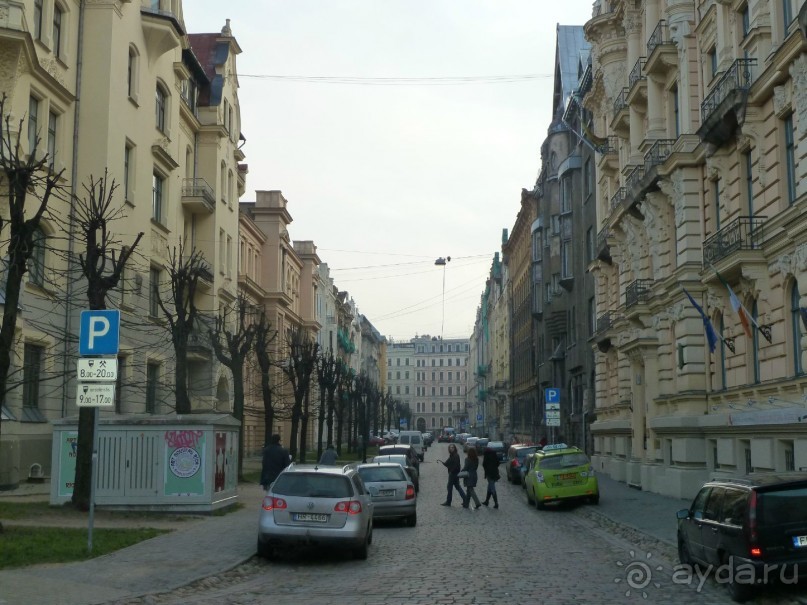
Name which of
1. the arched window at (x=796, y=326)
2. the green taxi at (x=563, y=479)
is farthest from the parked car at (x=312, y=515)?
the green taxi at (x=563, y=479)

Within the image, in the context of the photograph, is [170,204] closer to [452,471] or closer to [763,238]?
[452,471]

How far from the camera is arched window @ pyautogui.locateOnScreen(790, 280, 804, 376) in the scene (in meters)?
21.8

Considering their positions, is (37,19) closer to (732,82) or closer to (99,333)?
(99,333)

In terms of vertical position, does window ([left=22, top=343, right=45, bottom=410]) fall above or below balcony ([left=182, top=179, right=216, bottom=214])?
below

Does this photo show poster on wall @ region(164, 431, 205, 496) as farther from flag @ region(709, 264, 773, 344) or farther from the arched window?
the arched window

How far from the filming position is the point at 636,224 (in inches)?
1400

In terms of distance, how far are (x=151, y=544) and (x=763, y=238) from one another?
595 inches

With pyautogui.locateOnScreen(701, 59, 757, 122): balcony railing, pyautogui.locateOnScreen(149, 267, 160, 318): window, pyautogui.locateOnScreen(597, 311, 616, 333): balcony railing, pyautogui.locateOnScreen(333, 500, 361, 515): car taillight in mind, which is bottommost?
pyautogui.locateOnScreen(333, 500, 361, 515): car taillight

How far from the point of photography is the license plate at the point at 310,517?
629 inches

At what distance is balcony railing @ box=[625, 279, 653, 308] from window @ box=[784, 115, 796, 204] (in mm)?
10798

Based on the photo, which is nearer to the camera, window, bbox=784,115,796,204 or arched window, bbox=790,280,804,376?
arched window, bbox=790,280,804,376

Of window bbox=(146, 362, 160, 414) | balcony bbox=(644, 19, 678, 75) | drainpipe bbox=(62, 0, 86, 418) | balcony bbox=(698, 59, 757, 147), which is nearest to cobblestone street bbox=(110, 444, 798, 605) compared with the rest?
balcony bbox=(698, 59, 757, 147)

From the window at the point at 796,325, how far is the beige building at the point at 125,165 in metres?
16.2

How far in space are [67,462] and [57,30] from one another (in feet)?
50.4
